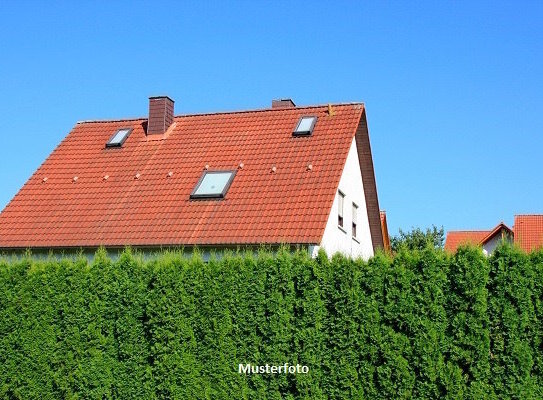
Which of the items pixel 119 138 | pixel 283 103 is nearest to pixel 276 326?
pixel 119 138

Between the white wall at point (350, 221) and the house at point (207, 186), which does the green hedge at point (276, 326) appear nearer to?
the house at point (207, 186)

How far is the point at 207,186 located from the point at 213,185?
19cm

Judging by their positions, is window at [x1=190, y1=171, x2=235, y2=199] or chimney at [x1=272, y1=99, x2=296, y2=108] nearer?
window at [x1=190, y1=171, x2=235, y2=199]

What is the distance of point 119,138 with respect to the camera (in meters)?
23.0

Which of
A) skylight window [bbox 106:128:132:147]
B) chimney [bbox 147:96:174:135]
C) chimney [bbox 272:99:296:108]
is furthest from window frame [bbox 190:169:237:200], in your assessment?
chimney [bbox 272:99:296:108]

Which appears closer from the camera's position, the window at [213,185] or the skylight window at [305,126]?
the window at [213,185]

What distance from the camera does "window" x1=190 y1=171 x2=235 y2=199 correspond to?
18.7 m

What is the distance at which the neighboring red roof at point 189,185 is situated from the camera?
17328 mm

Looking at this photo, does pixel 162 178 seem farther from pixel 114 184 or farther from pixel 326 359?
pixel 326 359

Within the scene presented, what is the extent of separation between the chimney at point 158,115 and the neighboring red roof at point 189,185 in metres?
0.40

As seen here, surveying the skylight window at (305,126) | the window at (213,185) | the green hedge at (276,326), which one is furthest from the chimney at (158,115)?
the green hedge at (276,326)

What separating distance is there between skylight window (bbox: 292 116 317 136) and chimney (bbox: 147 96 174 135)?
17.0 feet

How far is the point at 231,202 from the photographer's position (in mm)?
18250

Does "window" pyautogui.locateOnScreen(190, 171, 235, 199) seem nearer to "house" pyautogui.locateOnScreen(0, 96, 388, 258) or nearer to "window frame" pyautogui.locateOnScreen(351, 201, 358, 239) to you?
"house" pyautogui.locateOnScreen(0, 96, 388, 258)
